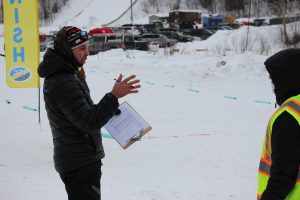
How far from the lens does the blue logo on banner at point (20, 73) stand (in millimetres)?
7078

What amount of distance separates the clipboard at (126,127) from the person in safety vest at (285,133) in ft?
4.78

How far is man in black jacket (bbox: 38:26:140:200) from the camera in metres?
2.65

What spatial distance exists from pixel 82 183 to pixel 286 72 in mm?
1431

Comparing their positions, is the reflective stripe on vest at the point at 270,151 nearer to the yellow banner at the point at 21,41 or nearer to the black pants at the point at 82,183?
the black pants at the point at 82,183

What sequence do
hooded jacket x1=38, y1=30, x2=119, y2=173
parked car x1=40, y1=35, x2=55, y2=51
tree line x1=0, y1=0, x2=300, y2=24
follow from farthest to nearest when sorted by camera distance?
tree line x1=0, y1=0, x2=300, y2=24
parked car x1=40, y1=35, x2=55, y2=51
hooded jacket x1=38, y1=30, x2=119, y2=173

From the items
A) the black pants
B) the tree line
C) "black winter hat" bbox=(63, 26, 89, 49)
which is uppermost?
the tree line

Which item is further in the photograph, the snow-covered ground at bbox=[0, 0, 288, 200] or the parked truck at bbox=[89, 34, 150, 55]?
the parked truck at bbox=[89, 34, 150, 55]

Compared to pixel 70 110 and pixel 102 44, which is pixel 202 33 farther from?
pixel 70 110

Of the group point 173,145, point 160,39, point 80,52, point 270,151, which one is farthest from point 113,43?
point 270,151

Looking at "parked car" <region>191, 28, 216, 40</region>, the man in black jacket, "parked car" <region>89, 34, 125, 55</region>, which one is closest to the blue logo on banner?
the man in black jacket

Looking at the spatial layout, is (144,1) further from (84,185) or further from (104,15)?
(84,185)

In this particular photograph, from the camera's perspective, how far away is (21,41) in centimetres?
700

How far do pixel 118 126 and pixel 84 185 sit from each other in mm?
779

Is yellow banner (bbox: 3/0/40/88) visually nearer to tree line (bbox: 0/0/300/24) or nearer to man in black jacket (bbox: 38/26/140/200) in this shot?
man in black jacket (bbox: 38/26/140/200)
